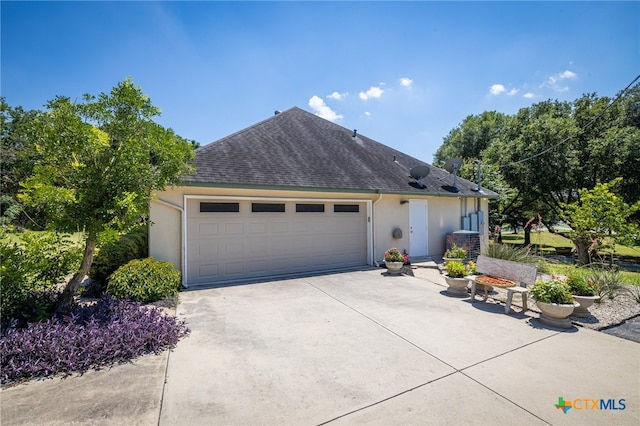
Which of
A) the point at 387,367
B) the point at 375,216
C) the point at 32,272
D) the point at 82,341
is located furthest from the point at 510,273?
the point at 32,272

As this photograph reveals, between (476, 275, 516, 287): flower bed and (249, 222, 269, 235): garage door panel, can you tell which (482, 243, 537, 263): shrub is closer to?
(476, 275, 516, 287): flower bed

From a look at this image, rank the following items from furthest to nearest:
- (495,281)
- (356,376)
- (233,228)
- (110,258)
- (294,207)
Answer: (294,207)
(233,228)
(110,258)
(495,281)
(356,376)

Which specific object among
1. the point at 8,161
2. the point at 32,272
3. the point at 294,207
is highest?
the point at 8,161

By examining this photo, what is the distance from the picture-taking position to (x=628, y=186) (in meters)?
17.5

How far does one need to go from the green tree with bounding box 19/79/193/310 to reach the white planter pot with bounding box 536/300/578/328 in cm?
722

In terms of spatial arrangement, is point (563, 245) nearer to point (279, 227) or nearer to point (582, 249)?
point (582, 249)

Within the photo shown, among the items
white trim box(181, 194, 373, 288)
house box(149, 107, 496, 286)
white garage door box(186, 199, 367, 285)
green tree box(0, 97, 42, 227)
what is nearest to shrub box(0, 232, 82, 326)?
house box(149, 107, 496, 286)

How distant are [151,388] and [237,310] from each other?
2638 millimetres

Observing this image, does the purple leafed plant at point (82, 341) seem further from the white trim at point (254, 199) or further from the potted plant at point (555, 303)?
the potted plant at point (555, 303)

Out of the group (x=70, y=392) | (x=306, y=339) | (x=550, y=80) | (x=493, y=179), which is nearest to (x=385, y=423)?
(x=306, y=339)

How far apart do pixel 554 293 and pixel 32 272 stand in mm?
8944

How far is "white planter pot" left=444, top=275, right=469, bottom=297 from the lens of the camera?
22.1ft

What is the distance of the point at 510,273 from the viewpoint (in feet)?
20.9

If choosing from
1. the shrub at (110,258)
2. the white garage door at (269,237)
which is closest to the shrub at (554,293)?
the white garage door at (269,237)
